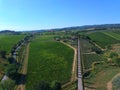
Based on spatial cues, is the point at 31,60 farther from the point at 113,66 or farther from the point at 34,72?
the point at 113,66

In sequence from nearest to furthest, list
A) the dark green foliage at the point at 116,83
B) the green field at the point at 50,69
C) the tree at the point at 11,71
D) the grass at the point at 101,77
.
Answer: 1. the dark green foliage at the point at 116,83
2. the grass at the point at 101,77
3. the green field at the point at 50,69
4. the tree at the point at 11,71

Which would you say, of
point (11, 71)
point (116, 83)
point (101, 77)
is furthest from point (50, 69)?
point (116, 83)

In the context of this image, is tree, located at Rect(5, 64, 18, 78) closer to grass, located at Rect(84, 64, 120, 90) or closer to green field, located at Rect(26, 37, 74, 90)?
green field, located at Rect(26, 37, 74, 90)

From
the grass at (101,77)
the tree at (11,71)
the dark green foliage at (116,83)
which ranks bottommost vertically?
the grass at (101,77)

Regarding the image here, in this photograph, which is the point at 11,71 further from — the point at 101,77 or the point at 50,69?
the point at 101,77

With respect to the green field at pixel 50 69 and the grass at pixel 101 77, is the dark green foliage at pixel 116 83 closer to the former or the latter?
the grass at pixel 101 77

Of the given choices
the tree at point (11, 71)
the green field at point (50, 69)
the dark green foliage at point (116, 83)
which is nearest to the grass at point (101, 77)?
the dark green foliage at point (116, 83)

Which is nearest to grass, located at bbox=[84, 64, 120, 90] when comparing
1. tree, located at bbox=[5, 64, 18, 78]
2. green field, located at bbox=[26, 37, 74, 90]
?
green field, located at bbox=[26, 37, 74, 90]

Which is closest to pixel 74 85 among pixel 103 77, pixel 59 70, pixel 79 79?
pixel 79 79

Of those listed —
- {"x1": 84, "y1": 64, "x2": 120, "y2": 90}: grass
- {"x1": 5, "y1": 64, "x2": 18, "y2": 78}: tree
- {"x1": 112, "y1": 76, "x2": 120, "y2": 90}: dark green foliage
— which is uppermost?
{"x1": 5, "y1": 64, "x2": 18, "y2": 78}: tree
